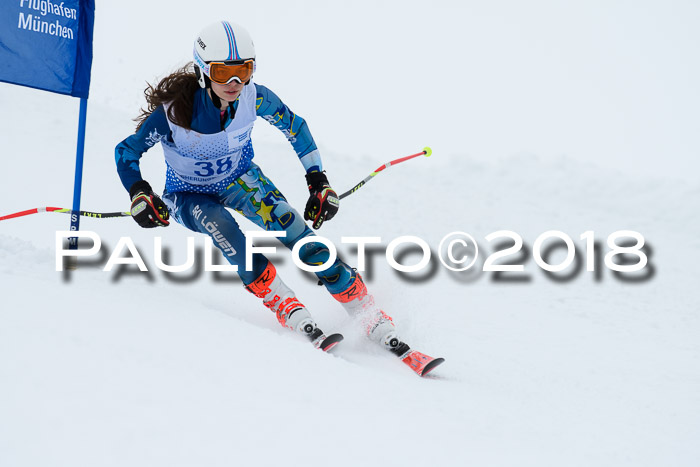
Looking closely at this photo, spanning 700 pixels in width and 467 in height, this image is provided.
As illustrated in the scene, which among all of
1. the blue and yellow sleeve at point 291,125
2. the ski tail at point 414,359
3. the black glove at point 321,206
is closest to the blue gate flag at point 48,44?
the blue and yellow sleeve at point 291,125

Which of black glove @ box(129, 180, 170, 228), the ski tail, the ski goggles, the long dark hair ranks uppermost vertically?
the ski goggles

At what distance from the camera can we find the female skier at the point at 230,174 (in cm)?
387

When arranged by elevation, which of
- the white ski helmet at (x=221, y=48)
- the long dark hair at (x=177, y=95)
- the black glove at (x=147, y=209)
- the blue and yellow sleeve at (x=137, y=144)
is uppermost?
the white ski helmet at (x=221, y=48)

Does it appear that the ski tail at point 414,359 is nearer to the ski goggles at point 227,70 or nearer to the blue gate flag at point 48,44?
the ski goggles at point 227,70

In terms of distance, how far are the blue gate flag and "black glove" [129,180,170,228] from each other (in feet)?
3.66

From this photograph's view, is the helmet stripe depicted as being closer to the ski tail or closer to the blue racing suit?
the blue racing suit

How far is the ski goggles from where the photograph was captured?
3801mm

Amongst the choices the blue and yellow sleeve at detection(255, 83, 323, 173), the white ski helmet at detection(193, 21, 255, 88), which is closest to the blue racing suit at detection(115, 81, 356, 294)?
the blue and yellow sleeve at detection(255, 83, 323, 173)

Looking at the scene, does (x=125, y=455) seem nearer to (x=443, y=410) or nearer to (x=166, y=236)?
(x=443, y=410)

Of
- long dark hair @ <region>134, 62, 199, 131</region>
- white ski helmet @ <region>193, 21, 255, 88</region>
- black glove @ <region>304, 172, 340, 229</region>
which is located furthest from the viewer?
black glove @ <region>304, 172, 340, 229</region>

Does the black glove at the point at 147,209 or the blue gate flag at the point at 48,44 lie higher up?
the blue gate flag at the point at 48,44

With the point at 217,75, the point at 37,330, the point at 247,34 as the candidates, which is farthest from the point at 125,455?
the point at 247,34

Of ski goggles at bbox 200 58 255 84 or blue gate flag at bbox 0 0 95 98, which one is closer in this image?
ski goggles at bbox 200 58 255 84

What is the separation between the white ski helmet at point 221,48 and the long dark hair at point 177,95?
136 millimetres
